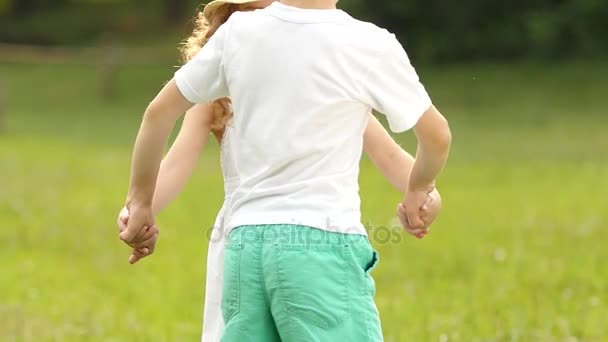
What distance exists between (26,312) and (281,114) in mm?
3986

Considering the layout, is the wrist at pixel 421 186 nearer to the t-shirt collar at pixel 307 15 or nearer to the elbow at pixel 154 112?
the t-shirt collar at pixel 307 15

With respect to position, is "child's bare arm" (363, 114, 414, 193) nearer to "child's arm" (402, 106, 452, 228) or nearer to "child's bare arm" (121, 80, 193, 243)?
"child's arm" (402, 106, 452, 228)

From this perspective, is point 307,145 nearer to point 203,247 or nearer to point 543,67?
point 203,247

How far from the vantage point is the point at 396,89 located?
2527 millimetres

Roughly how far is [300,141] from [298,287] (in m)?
0.32

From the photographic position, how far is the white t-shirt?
249 centimetres

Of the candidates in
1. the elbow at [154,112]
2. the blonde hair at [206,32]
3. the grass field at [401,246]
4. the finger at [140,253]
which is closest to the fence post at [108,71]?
the grass field at [401,246]

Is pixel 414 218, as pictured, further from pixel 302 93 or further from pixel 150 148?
pixel 150 148

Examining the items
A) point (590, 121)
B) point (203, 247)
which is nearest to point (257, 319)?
point (203, 247)

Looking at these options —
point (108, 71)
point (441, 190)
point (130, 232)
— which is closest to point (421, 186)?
point (130, 232)

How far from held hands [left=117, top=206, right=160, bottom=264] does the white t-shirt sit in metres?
0.37

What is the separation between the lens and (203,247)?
8.71m

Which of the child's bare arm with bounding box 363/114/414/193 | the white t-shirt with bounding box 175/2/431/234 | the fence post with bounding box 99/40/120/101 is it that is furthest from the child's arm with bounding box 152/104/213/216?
the fence post with bounding box 99/40/120/101

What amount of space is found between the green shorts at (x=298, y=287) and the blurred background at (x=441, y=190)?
1425mm
